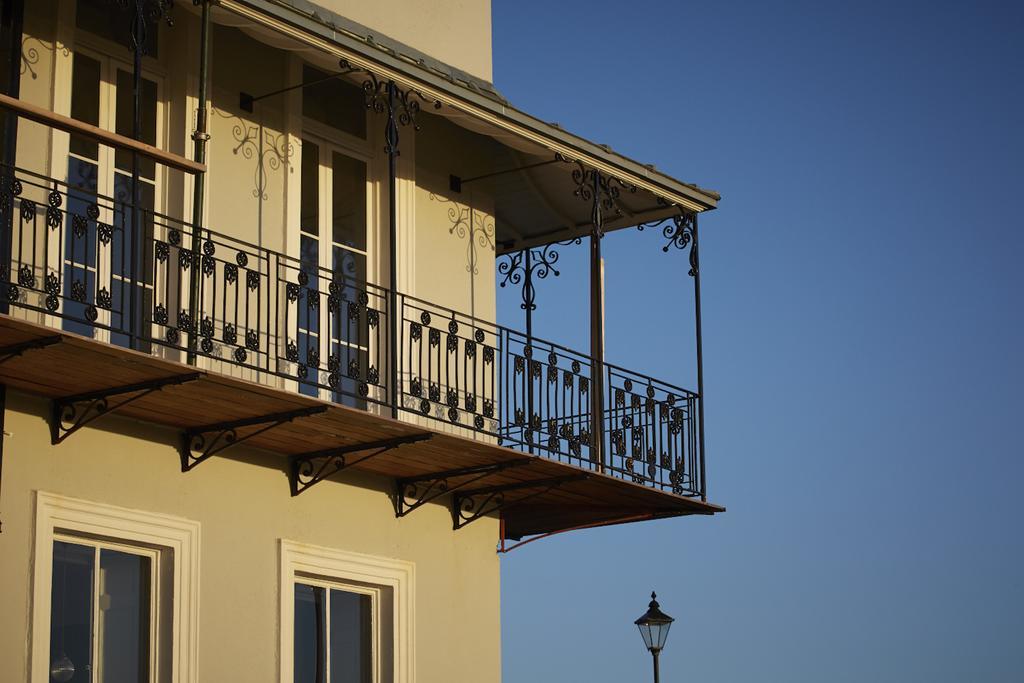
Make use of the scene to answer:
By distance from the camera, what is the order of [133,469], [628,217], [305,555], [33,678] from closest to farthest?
1. [33,678]
2. [133,469]
3. [305,555]
4. [628,217]

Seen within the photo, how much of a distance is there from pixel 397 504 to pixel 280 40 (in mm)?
3925

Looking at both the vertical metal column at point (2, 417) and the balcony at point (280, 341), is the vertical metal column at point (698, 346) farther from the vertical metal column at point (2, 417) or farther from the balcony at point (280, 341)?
the vertical metal column at point (2, 417)

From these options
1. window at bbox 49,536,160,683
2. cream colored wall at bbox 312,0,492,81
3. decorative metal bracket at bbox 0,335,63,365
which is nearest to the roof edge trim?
cream colored wall at bbox 312,0,492,81

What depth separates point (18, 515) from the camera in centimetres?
1132

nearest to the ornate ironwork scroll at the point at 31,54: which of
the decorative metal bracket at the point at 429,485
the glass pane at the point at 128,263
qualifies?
the glass pane at the point at 128,263

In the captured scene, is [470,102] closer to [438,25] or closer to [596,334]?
[438,25]

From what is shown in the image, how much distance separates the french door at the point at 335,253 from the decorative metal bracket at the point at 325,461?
17.0 inches

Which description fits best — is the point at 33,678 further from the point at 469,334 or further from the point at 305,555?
the point at 469,334

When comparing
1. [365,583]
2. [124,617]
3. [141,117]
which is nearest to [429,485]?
[365,583]

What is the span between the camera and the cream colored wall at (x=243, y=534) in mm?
11406

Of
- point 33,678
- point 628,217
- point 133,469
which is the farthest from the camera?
point 628,217

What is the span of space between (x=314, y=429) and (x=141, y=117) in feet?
8.94

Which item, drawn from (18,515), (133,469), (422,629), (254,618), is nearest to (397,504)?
(422,629)

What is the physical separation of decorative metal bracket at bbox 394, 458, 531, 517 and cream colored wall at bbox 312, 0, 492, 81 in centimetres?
399
